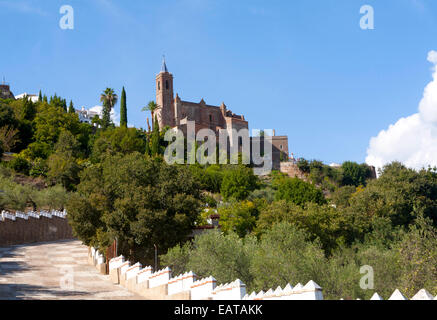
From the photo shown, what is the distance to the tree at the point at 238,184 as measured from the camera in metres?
60.2

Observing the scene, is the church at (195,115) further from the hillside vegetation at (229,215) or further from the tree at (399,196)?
the tree at (399,196)

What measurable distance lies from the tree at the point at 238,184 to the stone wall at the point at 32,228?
24.9 metres

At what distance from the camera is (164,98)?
9919 centimetres

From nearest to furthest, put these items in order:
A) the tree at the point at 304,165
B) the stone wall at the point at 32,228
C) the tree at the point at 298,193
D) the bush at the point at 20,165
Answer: the stone wall at the point at 32,228, the tree at the point at 298,193, the bush at the point at 20,165, the tree at the point at 304,165

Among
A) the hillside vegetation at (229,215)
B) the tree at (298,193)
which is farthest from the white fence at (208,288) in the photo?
the tree at (298,193)

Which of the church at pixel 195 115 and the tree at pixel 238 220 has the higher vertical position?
the church at pixel 195 115

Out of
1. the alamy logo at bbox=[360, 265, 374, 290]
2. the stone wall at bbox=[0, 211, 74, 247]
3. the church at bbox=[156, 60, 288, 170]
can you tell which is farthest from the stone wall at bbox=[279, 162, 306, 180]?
the alamy logo at bbox=[360, 265, 374, 290]

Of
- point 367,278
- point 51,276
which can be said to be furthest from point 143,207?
point 367,278

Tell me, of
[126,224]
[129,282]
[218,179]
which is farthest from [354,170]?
[129,282]

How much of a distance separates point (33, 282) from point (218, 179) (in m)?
48.3

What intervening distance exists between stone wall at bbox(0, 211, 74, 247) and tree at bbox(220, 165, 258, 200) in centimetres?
2495

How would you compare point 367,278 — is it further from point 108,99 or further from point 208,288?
point 108,99
